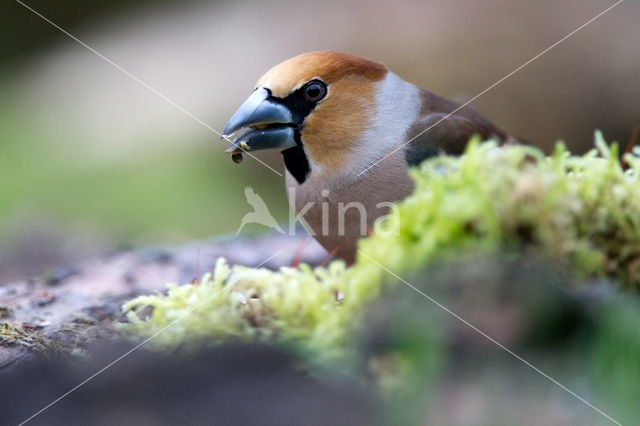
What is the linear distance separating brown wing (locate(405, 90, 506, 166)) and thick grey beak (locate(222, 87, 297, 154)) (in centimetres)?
54

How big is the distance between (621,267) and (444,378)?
477mm

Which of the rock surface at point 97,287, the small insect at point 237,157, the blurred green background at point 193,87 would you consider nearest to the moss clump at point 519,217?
the rock surface at point 97,287

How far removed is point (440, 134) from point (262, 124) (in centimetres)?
79

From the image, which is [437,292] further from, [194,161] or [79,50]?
[79,50]

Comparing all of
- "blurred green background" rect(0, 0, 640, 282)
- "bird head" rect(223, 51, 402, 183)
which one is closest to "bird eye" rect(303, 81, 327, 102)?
"bird head" rect(223, 51, 402, 183)

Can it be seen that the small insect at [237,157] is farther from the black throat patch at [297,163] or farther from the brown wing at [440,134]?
the brown wing at [440,134]

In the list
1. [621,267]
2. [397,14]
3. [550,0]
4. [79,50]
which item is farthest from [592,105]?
[79,50]

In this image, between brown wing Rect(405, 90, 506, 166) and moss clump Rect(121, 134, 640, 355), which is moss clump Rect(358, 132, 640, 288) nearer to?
moss clump Rect(121, 134, 640, 355)

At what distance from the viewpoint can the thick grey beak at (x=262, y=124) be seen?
2832mm

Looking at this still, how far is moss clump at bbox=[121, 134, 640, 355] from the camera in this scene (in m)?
1.39

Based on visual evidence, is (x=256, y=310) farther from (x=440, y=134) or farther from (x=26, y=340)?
(x=440, y=134)

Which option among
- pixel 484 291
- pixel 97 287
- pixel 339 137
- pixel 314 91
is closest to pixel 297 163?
pixel 339 137

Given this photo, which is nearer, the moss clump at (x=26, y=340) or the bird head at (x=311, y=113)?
the moss clump at (x=26, y=340)

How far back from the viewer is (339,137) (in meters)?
3.03
